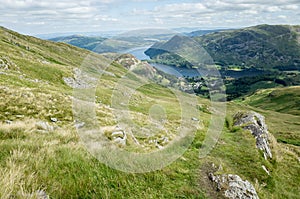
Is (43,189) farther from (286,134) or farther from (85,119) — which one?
(286,134)

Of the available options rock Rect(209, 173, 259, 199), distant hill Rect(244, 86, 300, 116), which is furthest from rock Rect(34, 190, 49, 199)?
distant hill Rect(244, 86, 300, 116)

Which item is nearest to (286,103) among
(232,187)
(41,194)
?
(232,187)

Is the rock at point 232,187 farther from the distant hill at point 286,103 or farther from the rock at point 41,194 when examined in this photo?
the distant hill at point 286,103

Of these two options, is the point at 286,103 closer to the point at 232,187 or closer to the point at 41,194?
the point at 232,187

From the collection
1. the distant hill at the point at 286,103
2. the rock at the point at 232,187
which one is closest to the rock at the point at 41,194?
the rock at the point at 232,187

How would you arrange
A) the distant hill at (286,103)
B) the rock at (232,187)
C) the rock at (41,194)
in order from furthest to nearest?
the distant hill at (286,103) → the rock at (232,187) → the rock at (41,194)

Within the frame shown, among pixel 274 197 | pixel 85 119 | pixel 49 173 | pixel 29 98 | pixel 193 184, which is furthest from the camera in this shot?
pixel 29 98

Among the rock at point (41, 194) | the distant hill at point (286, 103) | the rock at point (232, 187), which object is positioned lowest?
the distant hill at point (286, 103)

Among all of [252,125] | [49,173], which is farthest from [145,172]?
[252,125]

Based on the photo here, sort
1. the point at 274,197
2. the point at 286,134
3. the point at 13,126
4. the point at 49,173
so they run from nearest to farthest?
1. the point at 49,173
2. the point at 13,126
3. the point at 274,197
4. the point at 286,134
